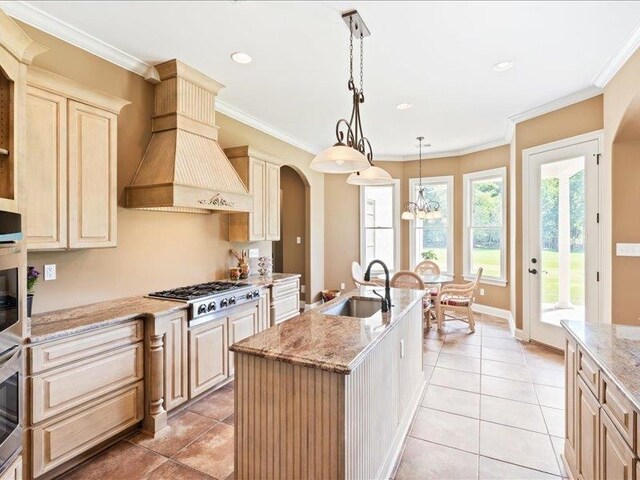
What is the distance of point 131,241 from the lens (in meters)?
2.94

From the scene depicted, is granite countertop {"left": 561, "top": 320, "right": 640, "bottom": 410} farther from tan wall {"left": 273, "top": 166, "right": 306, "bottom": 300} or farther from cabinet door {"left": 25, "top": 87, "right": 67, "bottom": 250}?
tan wall {"left": 273, "top": 166, "right": 306, "bottom": 300}

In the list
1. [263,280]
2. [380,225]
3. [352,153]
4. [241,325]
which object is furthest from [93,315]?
[380,225]

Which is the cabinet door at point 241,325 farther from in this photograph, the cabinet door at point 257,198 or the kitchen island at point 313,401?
the kitchen island at point 313,401

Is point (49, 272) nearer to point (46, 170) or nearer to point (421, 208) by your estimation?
point (46, 170)

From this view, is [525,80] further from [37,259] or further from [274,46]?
[37,259]

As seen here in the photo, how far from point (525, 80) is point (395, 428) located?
3507mm

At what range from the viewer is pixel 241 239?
3.99 m

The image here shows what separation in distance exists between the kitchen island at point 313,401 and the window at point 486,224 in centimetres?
463

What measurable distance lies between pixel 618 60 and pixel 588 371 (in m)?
2.93

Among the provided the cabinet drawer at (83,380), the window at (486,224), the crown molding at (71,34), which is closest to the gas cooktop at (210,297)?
the cabinet drawer at (83,380)

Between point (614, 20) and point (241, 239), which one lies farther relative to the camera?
point (241, 239)

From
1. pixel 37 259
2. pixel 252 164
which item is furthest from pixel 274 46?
pixel 37 259

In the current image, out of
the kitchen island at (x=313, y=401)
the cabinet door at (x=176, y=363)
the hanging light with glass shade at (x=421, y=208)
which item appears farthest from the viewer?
the hanging light with glass shade at (x=421, y=208)

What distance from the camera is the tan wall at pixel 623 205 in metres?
3.16
